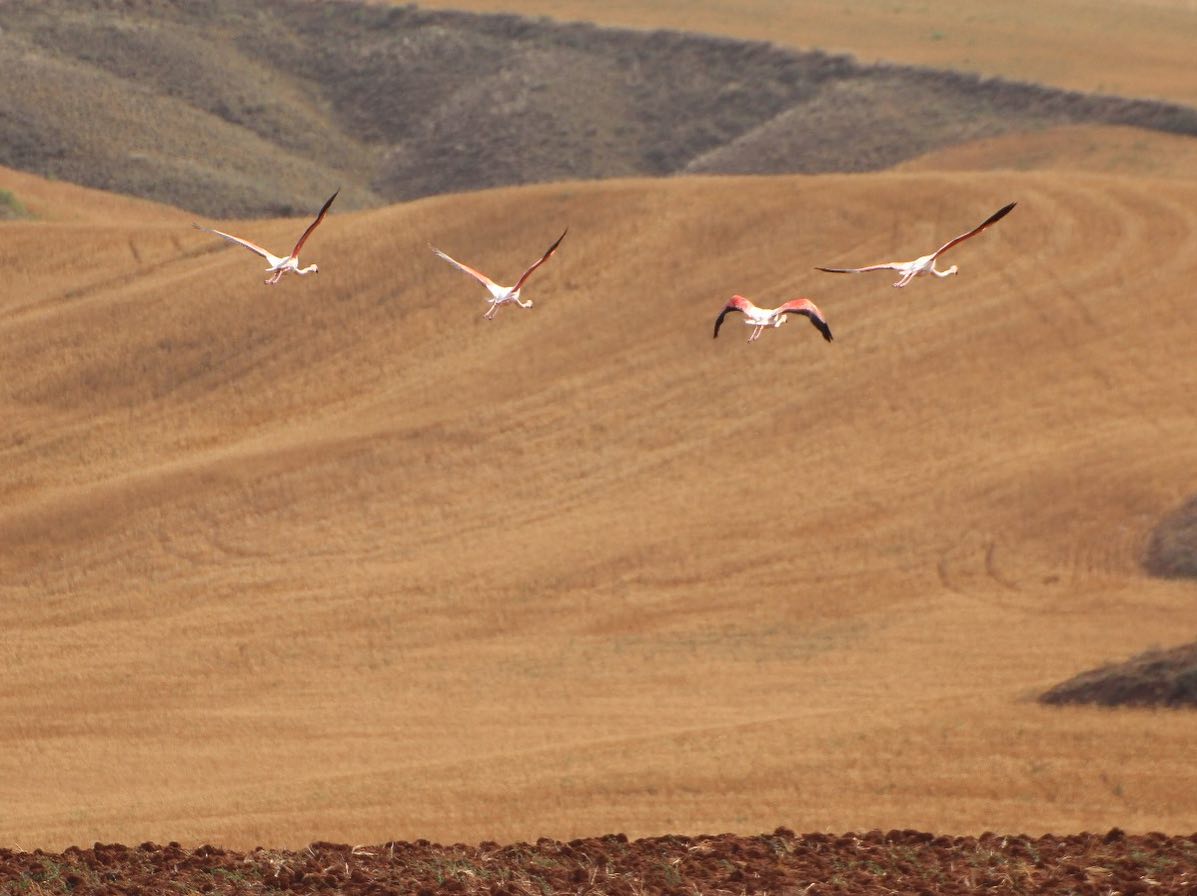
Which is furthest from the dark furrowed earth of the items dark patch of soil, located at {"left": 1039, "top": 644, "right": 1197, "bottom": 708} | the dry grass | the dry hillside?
the dry hillside

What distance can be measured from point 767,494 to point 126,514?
1365 cm

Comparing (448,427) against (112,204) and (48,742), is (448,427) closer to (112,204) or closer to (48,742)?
(48,742)

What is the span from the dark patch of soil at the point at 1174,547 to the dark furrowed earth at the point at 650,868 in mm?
18085

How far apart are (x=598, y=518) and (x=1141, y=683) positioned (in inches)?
604

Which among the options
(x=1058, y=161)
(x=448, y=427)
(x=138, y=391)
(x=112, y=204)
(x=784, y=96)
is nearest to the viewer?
(x=448, y=427)

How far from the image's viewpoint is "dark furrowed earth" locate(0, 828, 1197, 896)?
768 inches

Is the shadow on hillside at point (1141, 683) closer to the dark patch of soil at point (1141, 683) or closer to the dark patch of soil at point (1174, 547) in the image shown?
the dark patch of soil at point (1141, 683)

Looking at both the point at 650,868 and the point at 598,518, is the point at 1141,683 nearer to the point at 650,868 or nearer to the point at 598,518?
the point at 650,868

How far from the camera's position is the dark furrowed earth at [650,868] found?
19516 millimetres

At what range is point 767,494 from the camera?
147 feet

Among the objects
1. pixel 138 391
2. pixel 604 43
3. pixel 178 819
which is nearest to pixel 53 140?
pixel 604 43

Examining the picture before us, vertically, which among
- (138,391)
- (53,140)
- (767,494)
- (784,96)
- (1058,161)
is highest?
(784,96)

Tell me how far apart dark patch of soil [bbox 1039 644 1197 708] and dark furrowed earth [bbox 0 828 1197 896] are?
9015 millimetres

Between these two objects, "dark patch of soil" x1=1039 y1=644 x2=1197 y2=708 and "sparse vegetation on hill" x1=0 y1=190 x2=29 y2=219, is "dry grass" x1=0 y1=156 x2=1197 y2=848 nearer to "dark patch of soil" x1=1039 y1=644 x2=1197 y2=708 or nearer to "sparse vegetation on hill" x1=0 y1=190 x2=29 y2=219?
"dark patch of soil" x1=1039 y1=644 x2=1197 y2=708
